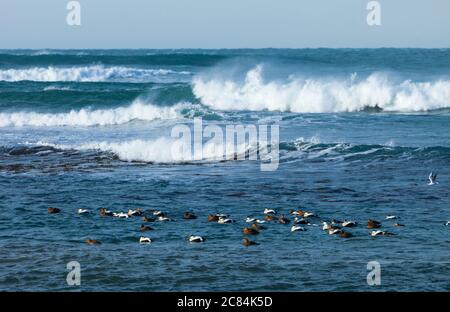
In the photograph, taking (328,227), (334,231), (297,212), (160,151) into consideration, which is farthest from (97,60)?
(334,231)

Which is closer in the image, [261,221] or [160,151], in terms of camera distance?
[261,221]

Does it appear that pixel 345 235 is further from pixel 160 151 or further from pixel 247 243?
pixel 160 151

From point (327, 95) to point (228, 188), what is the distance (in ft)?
77.1

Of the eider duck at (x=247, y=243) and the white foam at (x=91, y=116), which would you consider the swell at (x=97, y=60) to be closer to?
the white foam at (x=91, y=116)

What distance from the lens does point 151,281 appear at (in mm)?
14016

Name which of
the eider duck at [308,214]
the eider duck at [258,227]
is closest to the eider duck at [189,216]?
the eider duck at [258,227]

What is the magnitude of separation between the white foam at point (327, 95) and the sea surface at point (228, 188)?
0.11 m

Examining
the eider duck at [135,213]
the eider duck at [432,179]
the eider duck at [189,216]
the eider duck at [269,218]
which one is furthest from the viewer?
the eider duck at [432,179]

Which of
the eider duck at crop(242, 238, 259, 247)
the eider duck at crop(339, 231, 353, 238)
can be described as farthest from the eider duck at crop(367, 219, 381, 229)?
the eider duck at crop(242, 238, 259, 247)

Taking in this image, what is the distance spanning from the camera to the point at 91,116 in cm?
4200

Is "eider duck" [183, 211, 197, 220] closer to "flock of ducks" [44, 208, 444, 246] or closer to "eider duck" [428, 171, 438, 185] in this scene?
"flock of ducks" [44, 208, 444, 246]

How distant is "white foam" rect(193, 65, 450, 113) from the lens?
4400 centimetres

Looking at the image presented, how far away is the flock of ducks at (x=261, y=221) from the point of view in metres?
16.5

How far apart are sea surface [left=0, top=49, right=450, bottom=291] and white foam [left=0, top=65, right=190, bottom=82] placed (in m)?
20.4
